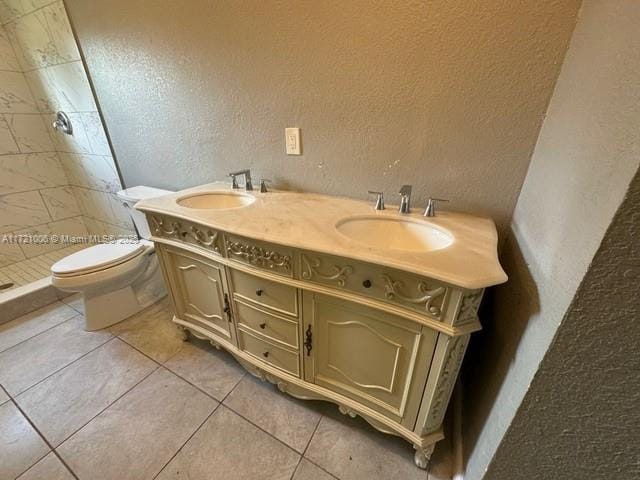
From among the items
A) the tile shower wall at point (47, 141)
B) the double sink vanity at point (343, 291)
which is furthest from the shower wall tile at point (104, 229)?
the double sink vanity at point (343, 291)

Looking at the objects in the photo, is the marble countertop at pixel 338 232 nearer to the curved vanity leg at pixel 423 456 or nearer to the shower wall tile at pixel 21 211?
the curved vanity leg at pixel 423 456

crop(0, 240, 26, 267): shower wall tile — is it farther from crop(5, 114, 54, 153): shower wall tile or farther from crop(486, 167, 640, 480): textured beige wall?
crop(486, 167, 640, 480): textured beige wall

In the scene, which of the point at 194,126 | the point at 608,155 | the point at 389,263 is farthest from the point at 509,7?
the point at 194,126

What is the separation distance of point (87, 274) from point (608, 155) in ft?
6.34

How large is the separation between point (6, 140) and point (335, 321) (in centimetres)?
293

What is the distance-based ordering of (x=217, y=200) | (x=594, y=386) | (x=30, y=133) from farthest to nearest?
(x=30, y=133)
(x=217, y=200)
(x=594, y=386)

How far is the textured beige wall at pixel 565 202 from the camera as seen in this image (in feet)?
1.36

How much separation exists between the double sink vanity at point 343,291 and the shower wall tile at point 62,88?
4.32 feet

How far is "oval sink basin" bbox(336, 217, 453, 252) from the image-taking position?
953mm

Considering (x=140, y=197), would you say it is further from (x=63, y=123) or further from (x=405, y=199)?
(x=405, y=199)

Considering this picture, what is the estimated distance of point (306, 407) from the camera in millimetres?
1156

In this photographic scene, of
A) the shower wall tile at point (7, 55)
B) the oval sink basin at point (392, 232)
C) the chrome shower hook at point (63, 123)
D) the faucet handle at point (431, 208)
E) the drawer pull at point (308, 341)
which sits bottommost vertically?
the drawer pull at point (308, 341)

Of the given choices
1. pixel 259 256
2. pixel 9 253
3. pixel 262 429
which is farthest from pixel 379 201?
pixel 9 253

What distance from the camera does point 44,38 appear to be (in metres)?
1.79
